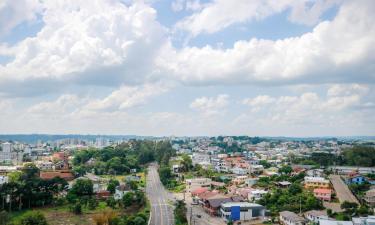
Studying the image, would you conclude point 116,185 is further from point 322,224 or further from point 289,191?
point 322,224

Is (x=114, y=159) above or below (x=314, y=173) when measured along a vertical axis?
above

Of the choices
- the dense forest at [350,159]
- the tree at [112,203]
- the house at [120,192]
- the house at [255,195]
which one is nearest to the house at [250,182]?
the house at [255,195]

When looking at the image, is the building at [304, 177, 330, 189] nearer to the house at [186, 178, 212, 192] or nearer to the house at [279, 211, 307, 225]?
the house at [186, 178, 212, 192]

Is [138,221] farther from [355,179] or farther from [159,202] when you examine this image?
[355,179]

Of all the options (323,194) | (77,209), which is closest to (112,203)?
(77,209)

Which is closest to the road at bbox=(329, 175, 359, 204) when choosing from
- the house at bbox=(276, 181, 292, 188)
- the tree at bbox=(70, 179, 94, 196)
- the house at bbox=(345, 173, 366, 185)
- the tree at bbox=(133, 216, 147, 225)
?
the house at bbox=(345, 173, 366, 185)

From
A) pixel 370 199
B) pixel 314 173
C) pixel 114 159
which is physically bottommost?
pixel 370 199

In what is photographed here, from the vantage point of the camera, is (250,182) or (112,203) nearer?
(112,203)
